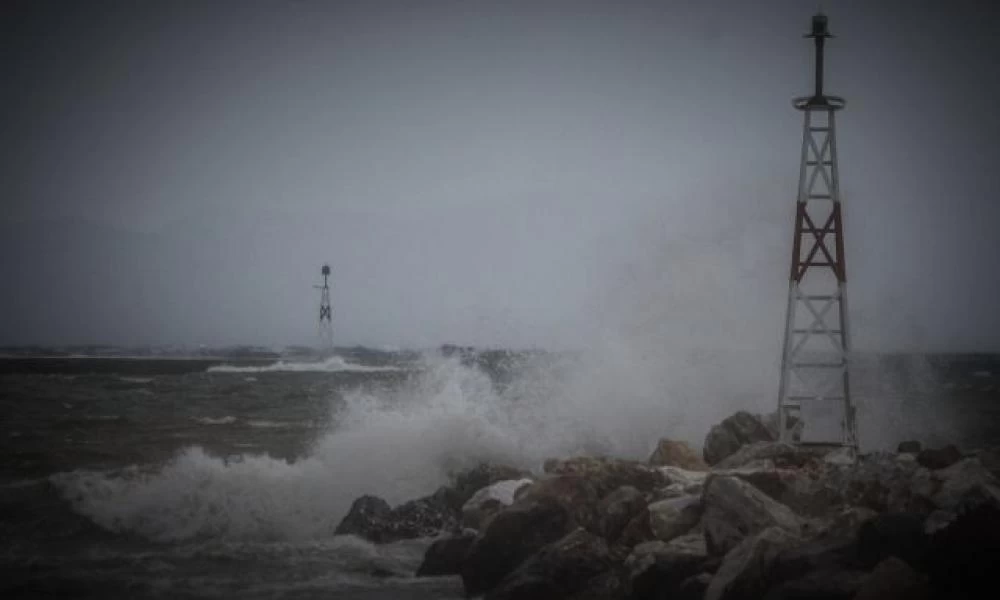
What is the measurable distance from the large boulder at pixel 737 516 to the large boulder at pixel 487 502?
4151mm

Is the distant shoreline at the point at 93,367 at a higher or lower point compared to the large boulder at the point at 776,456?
lower

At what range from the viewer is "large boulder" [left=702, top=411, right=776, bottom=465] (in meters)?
14.8

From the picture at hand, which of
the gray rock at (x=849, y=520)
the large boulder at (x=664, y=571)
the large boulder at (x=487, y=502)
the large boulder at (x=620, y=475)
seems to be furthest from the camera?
the large boulder at (x=487, y=502)

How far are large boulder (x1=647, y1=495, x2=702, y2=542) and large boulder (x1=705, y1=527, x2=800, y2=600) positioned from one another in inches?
65.4

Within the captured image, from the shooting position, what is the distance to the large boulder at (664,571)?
8.00 m

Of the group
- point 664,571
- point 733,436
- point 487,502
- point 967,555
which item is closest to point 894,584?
point 967,555

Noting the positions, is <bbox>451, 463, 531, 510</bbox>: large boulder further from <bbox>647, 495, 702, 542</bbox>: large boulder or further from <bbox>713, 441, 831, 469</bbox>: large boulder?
<bbox>647, 495, 702, 542</bbox>: large boulder

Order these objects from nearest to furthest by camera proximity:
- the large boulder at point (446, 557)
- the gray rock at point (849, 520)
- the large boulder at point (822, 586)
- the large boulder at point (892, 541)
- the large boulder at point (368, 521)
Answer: the large boulder at point (822, 586), the large boulder at point (892, 541), the gray rock at point (849, 520), the large boulder at point (446, 557), the large boulder at point (368, 521)

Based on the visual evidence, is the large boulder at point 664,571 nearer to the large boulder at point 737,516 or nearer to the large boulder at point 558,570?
the large boulder at point 737,516

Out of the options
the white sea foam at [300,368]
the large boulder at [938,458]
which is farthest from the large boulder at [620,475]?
the white sea foam at [300,368]

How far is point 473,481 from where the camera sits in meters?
14.1

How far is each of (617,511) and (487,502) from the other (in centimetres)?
314

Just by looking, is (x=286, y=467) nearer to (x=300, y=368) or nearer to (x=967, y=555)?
(x=967, y=555)

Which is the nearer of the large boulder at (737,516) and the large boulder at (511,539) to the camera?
the large boulder at (737,516)
